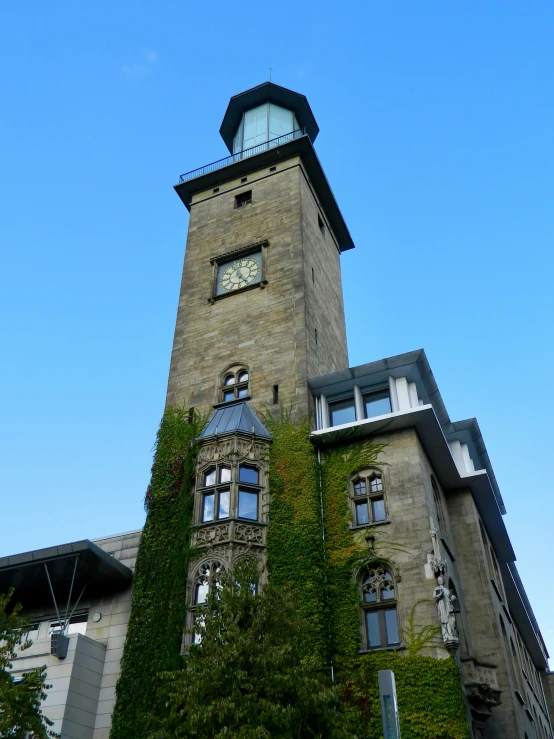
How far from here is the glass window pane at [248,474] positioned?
2906cm

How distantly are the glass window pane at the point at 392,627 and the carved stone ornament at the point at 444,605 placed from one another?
1639 mm

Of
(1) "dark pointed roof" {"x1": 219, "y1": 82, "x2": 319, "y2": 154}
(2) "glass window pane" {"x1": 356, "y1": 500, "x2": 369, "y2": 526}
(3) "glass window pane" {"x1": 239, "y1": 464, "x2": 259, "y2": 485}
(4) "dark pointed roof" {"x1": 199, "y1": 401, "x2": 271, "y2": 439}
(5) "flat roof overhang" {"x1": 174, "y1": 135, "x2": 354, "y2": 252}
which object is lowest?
(2) "glass window pane" {"x1": 356, "y1": 500, "x2": 369, "y2": 526}

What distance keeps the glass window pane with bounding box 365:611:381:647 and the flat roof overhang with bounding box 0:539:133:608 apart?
964cm

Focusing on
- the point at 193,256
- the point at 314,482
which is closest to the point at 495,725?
the point at 314,482

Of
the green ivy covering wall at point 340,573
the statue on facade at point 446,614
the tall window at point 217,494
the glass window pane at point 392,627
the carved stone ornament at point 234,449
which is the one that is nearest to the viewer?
the green ivy covering wall at point 340,573

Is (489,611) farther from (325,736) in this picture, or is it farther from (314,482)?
(325,736)

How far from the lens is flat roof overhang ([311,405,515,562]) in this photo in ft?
94.8

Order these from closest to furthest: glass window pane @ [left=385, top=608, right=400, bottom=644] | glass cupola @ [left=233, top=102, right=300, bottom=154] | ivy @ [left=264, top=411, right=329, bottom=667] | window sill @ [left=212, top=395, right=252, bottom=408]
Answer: glass window pane @ [left=385, top=608, right=400, bottom=644]
ivy @ [left=264, top=411, right=329, bottom=667]
window sill @ [left=212, top=395, right=252, bottom=408]
glass cupola @ [left=233, top=102, right=300, bottom=154]

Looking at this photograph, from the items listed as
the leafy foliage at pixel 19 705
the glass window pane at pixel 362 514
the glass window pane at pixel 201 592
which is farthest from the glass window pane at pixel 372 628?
the leafy foliage at pixel 19 705

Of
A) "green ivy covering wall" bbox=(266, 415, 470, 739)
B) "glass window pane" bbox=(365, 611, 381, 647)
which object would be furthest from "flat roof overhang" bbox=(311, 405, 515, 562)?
"glass window pane" bbox=(365, 611, 381, 647)

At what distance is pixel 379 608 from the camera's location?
25.4 metres

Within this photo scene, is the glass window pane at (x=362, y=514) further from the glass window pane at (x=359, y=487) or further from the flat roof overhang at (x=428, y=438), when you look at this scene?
the flat roof overhang at (x=428, y=438)

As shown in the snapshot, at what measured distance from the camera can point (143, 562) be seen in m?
28.6

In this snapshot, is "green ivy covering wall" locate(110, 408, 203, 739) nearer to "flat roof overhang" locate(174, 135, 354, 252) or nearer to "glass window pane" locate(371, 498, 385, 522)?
"glass window pane" locate(371, 498, 385, 522)
